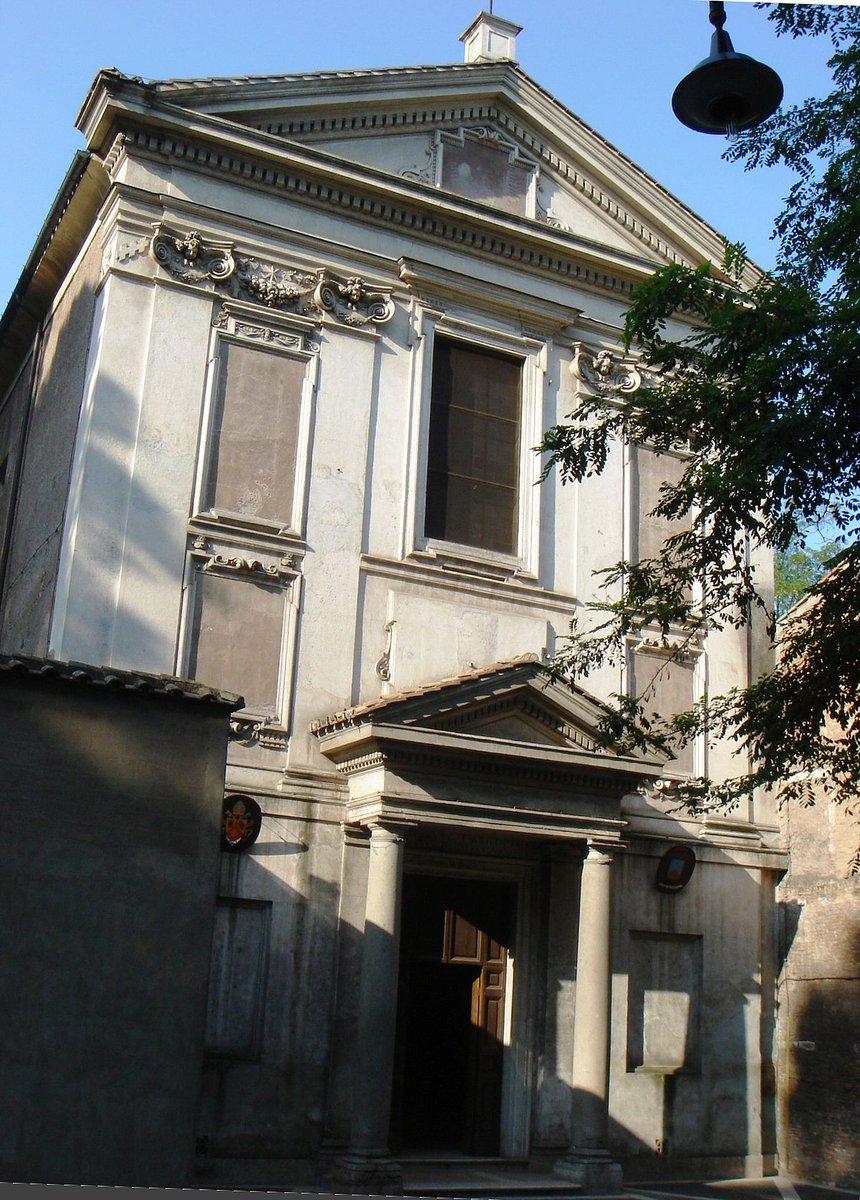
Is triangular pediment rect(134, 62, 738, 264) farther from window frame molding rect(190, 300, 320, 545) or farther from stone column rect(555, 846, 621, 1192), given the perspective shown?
stone column rect(555, 846, 621, 1192)

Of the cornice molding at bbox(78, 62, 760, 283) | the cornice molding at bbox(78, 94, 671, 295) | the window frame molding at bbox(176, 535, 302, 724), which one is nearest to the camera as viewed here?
the window frame molding at bbox(176, 535, 302, 724)

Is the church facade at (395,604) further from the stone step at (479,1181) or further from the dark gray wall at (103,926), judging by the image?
the dark gray wall at (103,926)

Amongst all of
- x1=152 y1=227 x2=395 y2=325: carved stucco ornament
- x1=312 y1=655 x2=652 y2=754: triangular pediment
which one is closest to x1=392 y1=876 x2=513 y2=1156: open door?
x1=312 y1=655 x2=652 y2=754: triangular pediment

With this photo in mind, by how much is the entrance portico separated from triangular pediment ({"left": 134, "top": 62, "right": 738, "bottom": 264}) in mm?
6778

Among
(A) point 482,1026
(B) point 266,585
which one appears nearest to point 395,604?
(B) point 266,585

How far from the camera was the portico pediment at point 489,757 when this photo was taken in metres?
14.4

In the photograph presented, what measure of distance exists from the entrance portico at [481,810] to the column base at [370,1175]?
1cm

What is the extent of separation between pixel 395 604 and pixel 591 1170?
654 cm

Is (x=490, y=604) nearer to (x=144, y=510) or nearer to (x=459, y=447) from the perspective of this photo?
(x=459, y=447)

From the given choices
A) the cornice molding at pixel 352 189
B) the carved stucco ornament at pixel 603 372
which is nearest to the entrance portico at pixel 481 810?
the carved stucco ornament at pixel 603 372

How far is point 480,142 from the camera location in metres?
18.4

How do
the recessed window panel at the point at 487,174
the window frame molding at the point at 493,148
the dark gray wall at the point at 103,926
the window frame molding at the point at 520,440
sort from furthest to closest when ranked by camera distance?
the recessed window panel at the point at 487,174 → the window frame molding at the point at 493,148 → the window frame molding at the point at 520,440 → the dark gray wall at the point at 103,926

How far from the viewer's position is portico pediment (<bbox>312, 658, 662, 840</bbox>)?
14.4 metres

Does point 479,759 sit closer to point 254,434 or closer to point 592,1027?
point 592,1027
